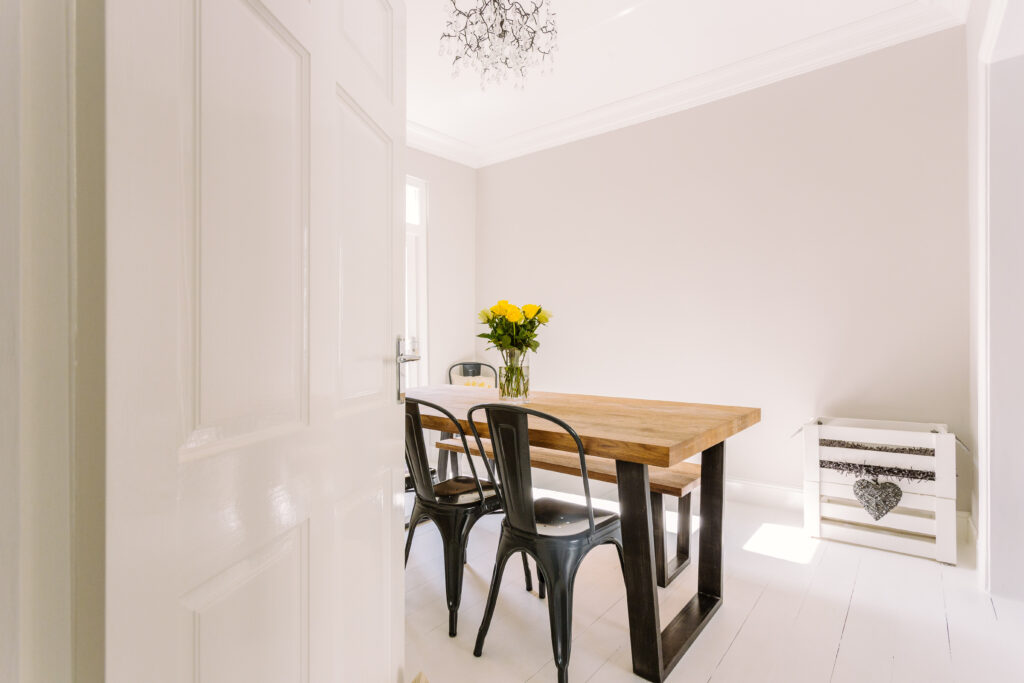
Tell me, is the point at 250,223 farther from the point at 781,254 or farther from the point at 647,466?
the point at 781,254

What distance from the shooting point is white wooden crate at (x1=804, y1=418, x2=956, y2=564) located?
2.37 meters

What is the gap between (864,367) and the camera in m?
2.88

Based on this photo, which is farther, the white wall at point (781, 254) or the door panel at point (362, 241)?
the white wall at point (781, 254)

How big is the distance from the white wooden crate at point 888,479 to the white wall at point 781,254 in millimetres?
376

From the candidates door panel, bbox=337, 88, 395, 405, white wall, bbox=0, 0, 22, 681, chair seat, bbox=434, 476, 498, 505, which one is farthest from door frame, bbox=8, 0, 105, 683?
chair seat, bbox=434, 476, 498, 505

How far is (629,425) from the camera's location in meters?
1.82

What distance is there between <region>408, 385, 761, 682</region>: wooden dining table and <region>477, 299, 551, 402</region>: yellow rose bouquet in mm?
182

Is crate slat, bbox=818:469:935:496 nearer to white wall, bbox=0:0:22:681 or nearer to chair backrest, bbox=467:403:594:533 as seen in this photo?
chair backrest, bbox=467:403:594:533

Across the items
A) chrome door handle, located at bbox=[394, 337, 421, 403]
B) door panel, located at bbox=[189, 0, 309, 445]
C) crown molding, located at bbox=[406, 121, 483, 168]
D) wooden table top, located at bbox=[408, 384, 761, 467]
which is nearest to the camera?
door panel, located at bbox=[189, 0, 309, 445]

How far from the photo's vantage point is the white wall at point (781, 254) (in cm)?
271

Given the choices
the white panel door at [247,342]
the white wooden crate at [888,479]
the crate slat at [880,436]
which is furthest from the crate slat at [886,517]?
the white panel door at [247,342]

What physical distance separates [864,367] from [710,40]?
6.88ft

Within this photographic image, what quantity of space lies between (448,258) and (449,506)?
3.01m

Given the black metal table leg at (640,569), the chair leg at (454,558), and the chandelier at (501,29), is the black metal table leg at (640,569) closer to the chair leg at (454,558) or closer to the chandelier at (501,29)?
the chair leg at (454,558)
